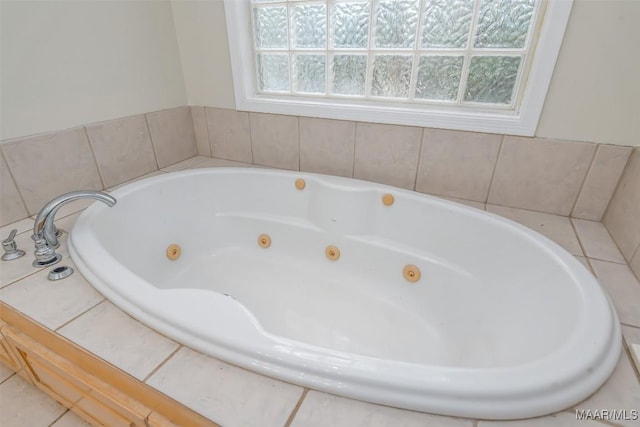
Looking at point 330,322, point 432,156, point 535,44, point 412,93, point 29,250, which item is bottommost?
point 330,322

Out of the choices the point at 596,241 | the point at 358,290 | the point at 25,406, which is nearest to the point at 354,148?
the point at 358,290

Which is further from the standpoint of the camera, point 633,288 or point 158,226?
point 158,226

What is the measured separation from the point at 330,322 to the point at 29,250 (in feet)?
3.18

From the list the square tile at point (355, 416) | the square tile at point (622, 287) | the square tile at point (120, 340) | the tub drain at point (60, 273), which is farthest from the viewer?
the tub drain at point (60, 273)

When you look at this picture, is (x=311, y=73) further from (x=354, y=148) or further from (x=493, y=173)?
(x=493, y=173)

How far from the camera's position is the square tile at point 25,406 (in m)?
0.96

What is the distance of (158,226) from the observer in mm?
1342

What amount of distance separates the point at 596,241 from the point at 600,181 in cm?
21

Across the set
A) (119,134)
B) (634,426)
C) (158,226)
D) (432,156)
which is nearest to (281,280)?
(158,226)

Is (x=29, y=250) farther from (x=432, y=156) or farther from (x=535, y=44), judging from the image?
(x=535, y=44)

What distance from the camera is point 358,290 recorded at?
Result: 4.26ft

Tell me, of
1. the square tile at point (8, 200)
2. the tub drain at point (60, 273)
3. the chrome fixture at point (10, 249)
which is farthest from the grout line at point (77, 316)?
the square tile at point (8, 200)

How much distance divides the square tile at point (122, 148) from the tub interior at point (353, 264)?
19 centimetres

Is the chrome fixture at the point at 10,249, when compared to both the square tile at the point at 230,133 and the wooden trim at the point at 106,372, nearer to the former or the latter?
the wooden trim at the point at 106,372
